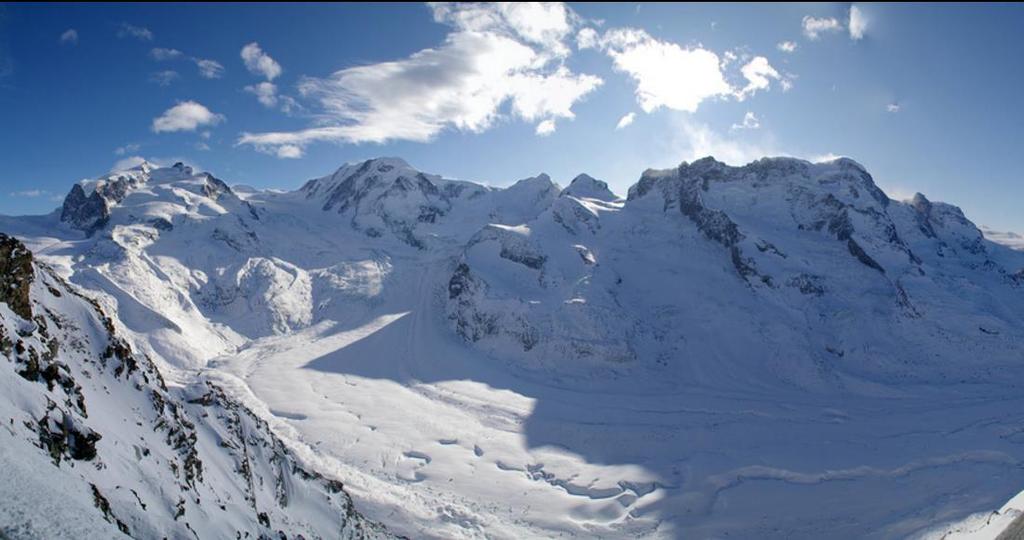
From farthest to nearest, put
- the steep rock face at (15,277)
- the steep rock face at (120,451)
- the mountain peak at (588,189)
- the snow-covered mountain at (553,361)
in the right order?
the mountain peak at (588,189)
the snow-covered mountain at (553,361)
the steep rock face at (15,277)
the steep rock face at (120,451)

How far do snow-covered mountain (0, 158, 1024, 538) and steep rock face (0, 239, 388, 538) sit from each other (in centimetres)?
18

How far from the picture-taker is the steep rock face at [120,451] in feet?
44.0

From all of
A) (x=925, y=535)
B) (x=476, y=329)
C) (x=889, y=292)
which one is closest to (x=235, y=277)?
(x=476, y=329)

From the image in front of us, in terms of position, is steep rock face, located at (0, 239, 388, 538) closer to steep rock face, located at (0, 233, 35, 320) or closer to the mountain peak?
steep rock face, located at (0, 233, 35, 320)

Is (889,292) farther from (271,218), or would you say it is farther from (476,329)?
(271,218)

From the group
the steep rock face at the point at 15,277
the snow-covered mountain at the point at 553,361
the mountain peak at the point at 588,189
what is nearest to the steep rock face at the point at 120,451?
the snow-covered mountain at the point at 553,361

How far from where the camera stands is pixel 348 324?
4181 inches

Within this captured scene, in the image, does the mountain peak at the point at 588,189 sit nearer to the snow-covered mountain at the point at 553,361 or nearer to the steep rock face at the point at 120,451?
the snow-covered mountain at the point at 553,361

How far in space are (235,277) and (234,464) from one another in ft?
310

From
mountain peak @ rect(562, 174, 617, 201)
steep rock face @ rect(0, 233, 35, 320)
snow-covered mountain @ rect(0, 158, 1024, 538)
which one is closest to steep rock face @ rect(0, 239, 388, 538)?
snow-covered mountain @ rect(0, 158, 1024, 538)

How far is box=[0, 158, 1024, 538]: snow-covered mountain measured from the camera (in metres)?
29.3

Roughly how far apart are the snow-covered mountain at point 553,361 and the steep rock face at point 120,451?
0.59ft

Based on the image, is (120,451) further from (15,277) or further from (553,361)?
(553,361)

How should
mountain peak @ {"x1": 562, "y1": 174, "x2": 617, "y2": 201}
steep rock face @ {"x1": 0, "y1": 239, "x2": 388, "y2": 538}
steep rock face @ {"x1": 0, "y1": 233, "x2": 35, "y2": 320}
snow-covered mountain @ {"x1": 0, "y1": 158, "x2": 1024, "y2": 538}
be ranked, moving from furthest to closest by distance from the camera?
mountain peak @ {"x1": 562, "y1": 174, "x2": 617, "y2": 201}, snow-covered mountain @ {"x1": 0, "y1": 158, "x2": 1024, "y2": 538}, steep rock face @ {"x1": 0, "y1": 233, "x2": 35, "y2": 320}, steep rock face @ {"x1": 0, "y1": 239, "x2": 388, "y2": 538}
